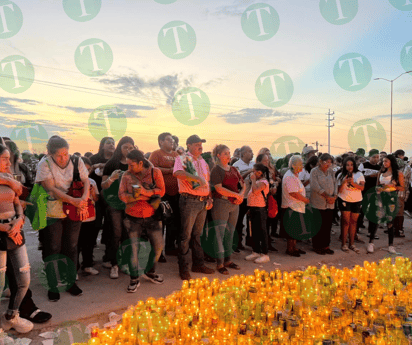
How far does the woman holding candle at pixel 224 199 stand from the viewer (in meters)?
5.02

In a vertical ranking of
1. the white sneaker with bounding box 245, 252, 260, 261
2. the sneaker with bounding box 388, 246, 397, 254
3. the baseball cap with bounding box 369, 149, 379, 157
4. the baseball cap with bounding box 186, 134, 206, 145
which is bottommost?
the sneaker with bounding box 388, 246, 397, 254

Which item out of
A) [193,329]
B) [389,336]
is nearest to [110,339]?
[193,329]

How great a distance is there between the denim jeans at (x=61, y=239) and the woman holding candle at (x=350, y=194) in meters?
4.93

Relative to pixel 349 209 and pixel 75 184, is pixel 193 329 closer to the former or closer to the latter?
pixel 75 184

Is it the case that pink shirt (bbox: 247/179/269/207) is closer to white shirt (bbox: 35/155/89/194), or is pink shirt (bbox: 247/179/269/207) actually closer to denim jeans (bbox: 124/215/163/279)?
denim jeans (bbox: 124/215/163/279)

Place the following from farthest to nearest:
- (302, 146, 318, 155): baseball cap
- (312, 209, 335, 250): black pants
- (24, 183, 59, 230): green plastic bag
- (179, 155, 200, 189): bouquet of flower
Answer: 1. (302, 146, 318, 155): baseball cap
2. (312, 209, 335, 250): black pants
3. (179, 155, 200, 189): bouquet of flower
4. (24, 183, 59, 230): green plastic bag

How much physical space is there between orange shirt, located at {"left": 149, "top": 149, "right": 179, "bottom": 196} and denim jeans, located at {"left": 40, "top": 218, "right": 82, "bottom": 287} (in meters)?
1.73

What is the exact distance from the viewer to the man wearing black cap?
4.60 meters

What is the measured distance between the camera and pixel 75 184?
407cm

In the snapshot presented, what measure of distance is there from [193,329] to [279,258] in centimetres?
358

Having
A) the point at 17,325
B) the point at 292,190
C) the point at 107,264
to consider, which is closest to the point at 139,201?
the point at 107,264

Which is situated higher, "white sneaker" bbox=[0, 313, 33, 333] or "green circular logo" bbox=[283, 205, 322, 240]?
"white sneaker" bbox=[0, 313, 33, 333]

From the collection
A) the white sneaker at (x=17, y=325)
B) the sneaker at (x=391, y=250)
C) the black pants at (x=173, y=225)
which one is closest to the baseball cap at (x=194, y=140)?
the black pants at (x=173, y=225)

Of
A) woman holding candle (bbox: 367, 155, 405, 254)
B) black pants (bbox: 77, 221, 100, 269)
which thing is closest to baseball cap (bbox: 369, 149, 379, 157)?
woman holding candle (bbox: 367, 155, 405, 254)
